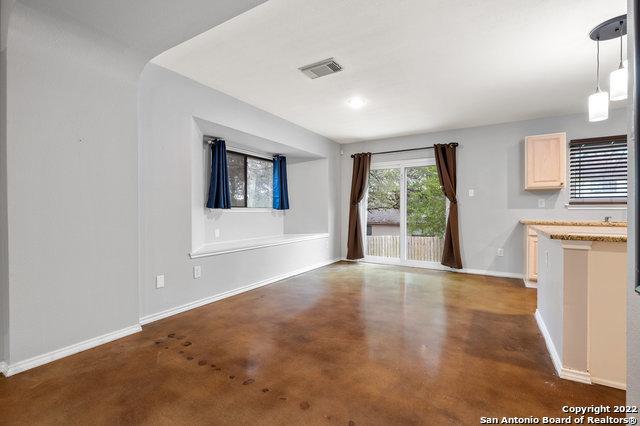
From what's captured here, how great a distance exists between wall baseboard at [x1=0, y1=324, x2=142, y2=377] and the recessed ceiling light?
136 inches

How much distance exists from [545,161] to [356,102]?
9.59ft

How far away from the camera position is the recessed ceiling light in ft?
12.4

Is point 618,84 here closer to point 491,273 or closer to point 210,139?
point 491,273

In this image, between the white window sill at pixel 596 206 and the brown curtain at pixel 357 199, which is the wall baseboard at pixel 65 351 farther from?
the white window sill at pixel 596 206

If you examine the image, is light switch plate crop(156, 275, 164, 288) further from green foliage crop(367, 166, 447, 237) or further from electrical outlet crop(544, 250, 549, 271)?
green foliage crop(367, 166, 447, 237)

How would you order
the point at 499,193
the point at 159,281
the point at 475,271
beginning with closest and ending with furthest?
the point at 159,281 < the point at 499,193 < the point at 475,271

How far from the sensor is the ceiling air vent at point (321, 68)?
2.86 metres

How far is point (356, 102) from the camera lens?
3887 millimetres

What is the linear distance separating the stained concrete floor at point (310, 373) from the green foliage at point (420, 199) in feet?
7.71

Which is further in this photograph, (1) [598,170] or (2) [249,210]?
(2) [249,210]

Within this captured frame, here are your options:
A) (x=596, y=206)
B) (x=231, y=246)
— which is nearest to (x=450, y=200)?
(x=596, y=206)

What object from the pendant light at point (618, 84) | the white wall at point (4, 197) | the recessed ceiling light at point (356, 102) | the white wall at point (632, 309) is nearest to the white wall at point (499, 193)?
the recessed ceiling light at point (356, 102)

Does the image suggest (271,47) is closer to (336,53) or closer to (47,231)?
(336,53)

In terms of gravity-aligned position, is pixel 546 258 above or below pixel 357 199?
below
